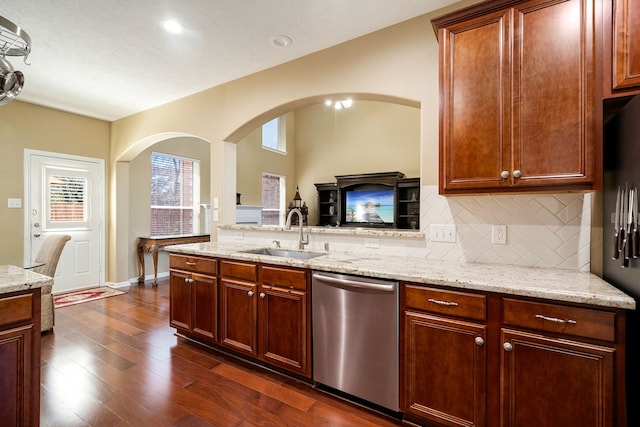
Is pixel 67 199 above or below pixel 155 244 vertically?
above

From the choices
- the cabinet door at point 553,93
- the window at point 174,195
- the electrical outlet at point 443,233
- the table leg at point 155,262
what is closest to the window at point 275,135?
the window at point 174,195

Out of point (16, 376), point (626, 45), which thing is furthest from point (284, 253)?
point (626, 45)

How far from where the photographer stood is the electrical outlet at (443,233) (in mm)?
2201

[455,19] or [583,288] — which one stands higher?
[455,19]

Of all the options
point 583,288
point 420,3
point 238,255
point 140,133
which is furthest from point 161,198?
point 583,288

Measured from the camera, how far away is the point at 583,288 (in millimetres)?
1410

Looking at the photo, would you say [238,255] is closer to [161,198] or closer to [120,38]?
[120,38]

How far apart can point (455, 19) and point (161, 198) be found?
5.34m

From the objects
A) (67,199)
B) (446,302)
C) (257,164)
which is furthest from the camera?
(257,164)

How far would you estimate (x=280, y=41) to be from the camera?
2.72 meters

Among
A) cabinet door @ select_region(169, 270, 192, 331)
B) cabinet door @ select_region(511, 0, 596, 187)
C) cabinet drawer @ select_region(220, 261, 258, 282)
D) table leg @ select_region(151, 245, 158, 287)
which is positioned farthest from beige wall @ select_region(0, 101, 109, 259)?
cabinet door @ select_region(511, 0, 596, 187)

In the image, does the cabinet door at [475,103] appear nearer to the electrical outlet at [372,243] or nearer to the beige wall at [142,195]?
the electrical outlet at [372,243]

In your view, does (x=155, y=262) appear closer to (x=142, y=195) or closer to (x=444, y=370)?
(x=142, y=195)

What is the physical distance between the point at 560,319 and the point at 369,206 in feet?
19.5
